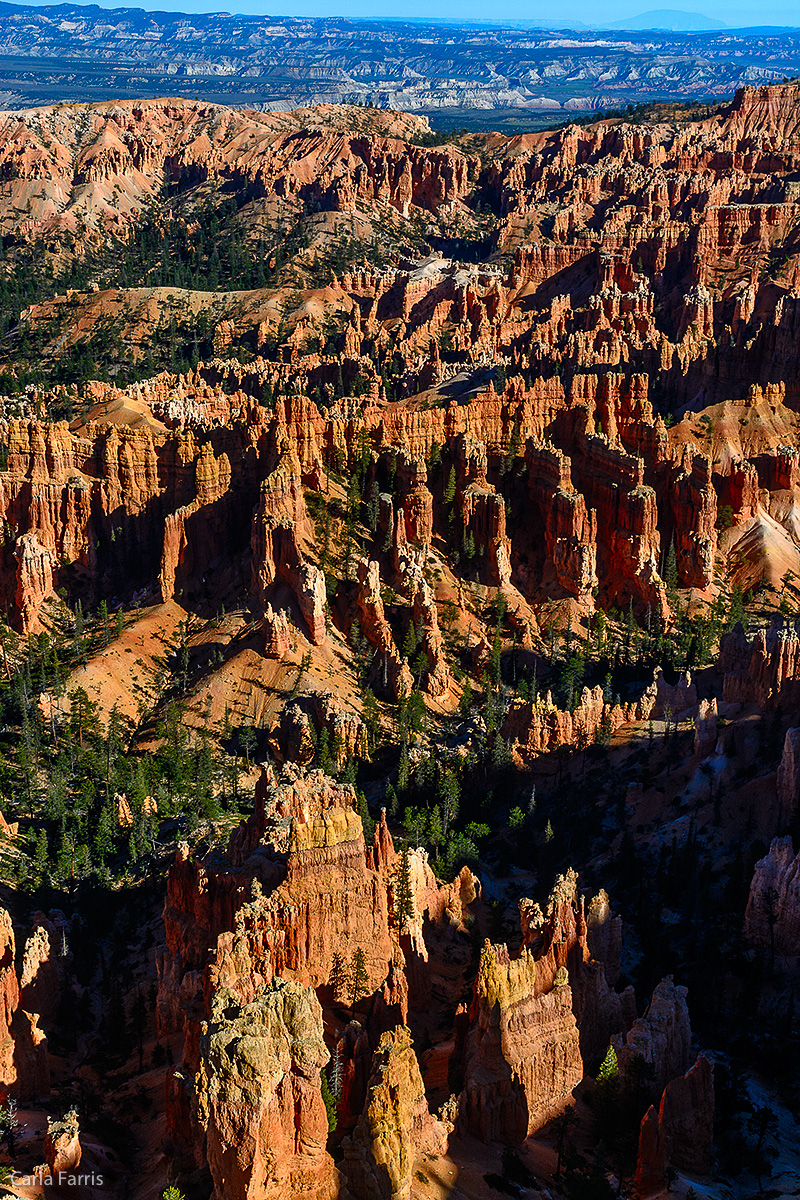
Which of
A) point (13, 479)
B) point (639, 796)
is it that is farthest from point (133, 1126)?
point (13, 479)

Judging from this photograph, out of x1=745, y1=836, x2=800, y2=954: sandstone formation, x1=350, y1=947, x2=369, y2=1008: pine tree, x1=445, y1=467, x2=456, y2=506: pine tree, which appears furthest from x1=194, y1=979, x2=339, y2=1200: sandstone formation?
x1=445, y1=467, x2=456, y2=506: pine tree

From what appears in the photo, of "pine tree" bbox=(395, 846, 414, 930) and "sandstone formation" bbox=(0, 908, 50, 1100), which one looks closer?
"sandstone formation" bbox=(0, 908, 50, 1100)

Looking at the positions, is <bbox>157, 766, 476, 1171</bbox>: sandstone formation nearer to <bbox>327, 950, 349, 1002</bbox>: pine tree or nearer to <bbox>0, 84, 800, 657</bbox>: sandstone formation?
<bbox>327, 950, 349, 1002</bbox>: pine tree

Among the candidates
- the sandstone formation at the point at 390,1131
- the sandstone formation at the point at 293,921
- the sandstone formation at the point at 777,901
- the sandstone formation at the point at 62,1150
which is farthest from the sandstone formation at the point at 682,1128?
the sandstone formation at the point at 62,1150

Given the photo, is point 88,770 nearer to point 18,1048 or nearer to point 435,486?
point 18,1048

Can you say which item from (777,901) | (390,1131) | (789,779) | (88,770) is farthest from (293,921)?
(88,770)

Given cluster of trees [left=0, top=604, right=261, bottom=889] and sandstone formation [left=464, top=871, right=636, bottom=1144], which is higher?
sandstone formation [left=464, top=871, right=636, bottom=1144]

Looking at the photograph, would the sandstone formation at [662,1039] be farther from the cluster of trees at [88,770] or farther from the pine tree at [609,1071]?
the cluster of trees at [88,770]

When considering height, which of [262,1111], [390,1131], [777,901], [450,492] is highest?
[262,1111]

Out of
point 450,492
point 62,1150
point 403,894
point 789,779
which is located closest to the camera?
point 62,1150
